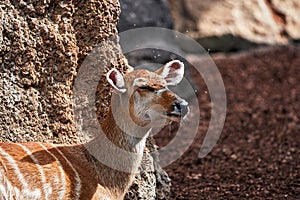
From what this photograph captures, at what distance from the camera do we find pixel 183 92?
7.68 meters

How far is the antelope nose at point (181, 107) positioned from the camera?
15.3 ft

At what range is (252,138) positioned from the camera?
845 cm

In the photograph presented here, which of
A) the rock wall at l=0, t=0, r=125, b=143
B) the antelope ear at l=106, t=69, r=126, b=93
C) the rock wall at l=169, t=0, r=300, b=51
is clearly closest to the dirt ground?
the rock wall at l=169, t=0, r=300, b=51

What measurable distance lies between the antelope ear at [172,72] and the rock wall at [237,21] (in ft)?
22.1

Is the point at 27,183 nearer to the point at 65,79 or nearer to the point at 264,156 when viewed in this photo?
the point at 65,79

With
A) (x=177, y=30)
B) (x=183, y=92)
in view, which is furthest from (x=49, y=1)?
(x=177, y=30)

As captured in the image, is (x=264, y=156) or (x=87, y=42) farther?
(x=264, y=156)

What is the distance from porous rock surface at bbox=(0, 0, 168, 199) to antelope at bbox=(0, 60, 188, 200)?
1.18 ft

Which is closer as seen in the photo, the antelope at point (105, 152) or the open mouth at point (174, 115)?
the antelope at point (105, 152)

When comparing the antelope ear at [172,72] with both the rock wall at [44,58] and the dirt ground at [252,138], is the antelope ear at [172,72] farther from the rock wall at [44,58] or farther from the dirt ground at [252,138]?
the dirt ground at [252,138]

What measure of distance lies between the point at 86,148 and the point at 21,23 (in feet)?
3.21

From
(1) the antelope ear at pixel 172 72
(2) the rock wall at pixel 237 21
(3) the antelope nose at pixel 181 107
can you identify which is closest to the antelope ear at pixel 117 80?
(1) the antelope ear at pixel 172 72

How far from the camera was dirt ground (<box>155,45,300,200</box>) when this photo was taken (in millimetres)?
6465

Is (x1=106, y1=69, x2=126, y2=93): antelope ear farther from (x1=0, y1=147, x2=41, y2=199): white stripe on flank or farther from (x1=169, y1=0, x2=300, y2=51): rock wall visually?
(x1=169, y1=0, x2=300, y2=51): rock wall
